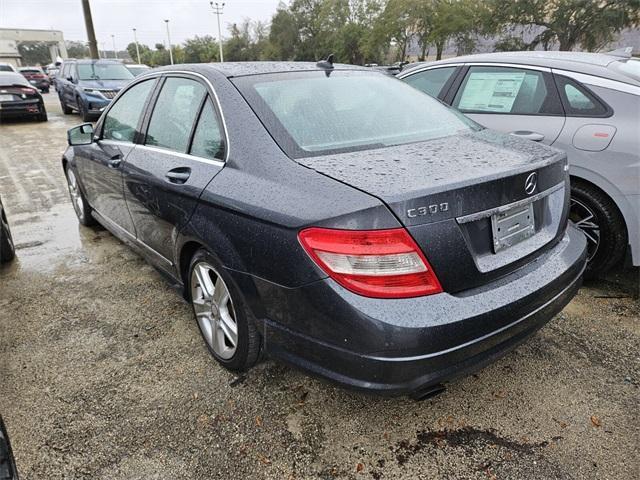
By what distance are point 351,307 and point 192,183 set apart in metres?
1.15

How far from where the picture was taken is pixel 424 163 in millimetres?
1899

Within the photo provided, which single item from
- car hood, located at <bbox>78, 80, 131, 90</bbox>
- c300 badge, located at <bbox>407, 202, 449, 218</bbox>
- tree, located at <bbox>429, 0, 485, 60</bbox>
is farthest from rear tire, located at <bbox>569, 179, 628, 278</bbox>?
tree, located at <bbox>429, 0, 485, 60</bbox>

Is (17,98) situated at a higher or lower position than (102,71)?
lower

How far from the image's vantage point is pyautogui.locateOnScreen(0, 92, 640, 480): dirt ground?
1.91 meters

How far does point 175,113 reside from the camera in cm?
275

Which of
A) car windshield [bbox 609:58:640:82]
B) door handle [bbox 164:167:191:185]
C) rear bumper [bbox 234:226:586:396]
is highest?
car windshield [bbox 609:58:640:82]

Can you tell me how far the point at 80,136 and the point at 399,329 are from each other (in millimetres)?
3394

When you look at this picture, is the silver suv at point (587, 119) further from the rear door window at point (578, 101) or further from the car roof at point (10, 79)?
the car roof at point (10, 79)

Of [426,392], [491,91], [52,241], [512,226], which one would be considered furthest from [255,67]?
[52,241]

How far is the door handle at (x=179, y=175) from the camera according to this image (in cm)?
238

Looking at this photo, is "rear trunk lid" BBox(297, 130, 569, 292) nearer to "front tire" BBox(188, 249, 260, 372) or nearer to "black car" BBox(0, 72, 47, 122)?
"front tire" BBox(188, 249, 260, 372)

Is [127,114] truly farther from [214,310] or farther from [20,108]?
[20,108]

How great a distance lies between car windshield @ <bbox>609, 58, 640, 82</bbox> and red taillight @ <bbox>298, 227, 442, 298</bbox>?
2.63 m

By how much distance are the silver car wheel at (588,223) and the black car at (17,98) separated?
46.4 ft
